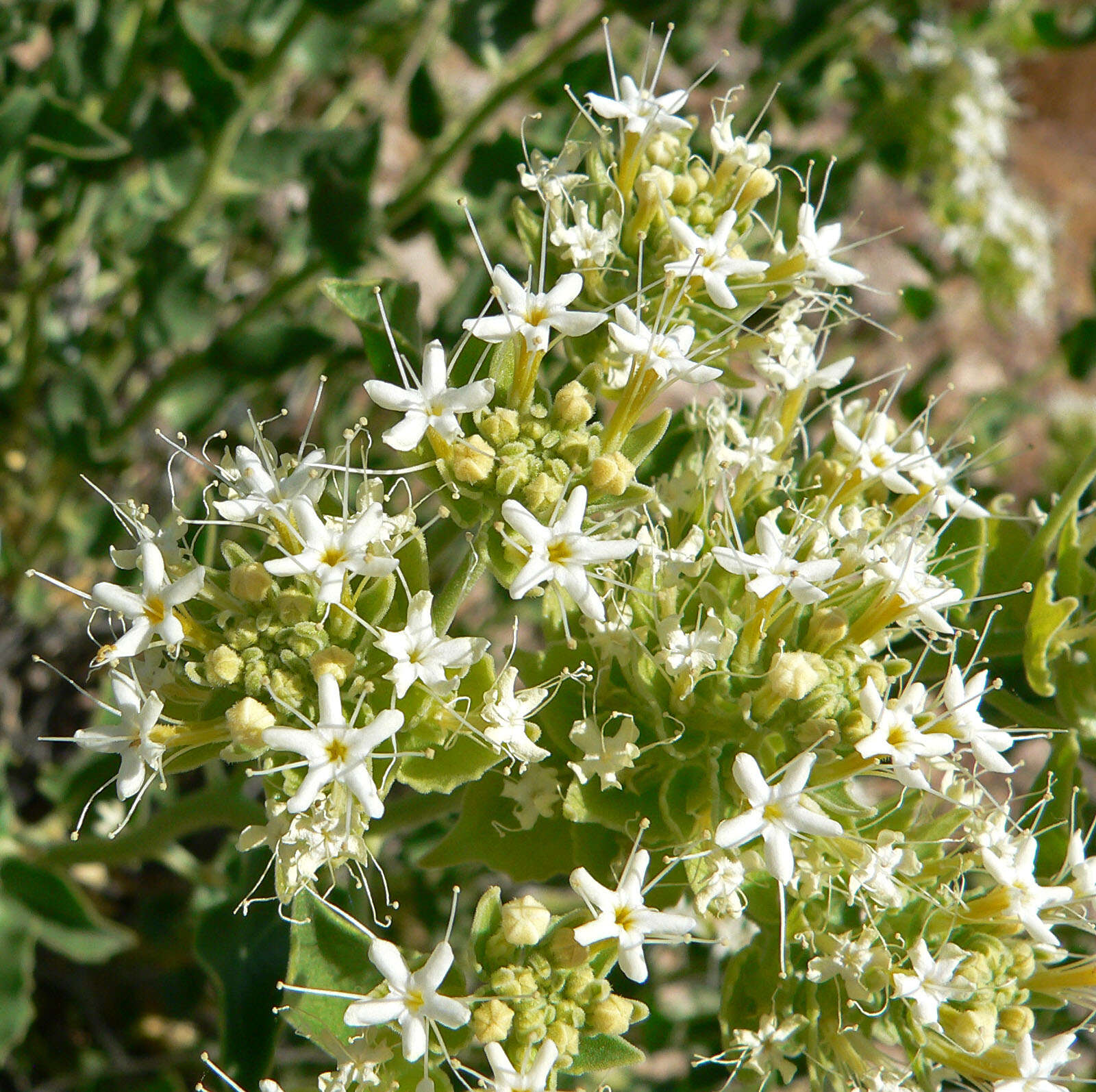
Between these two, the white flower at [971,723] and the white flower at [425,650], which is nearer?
the white flower at [425,650]

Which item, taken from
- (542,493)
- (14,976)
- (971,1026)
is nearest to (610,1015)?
(971,1026)

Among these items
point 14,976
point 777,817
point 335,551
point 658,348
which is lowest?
point 14,976

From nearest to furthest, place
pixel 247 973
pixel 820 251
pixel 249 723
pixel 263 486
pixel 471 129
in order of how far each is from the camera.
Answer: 1. pixel 249 723
2. pixel 263 486
3. pixel 820 251
4. pixel 247 973
5. pixel 471 129

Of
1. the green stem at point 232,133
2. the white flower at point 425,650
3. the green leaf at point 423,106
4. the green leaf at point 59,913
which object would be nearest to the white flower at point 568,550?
the white flower at point 425,650

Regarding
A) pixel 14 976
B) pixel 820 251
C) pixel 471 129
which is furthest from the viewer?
pixel 471 129

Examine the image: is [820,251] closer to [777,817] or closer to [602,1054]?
[777,817]

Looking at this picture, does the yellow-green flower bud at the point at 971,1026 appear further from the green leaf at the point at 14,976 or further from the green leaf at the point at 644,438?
the green leaf at the point at 14,976
